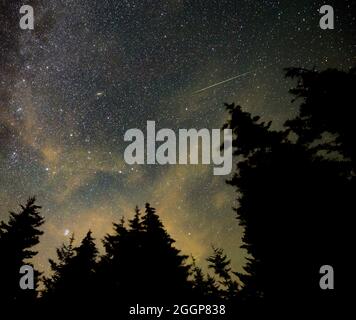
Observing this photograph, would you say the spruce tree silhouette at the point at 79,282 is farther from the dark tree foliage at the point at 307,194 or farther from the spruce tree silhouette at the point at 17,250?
the dark tree foliage at the point at 307,194

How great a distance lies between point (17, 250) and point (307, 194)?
16971 millimetres

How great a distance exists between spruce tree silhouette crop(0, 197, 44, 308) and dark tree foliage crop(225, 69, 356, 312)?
1354cm

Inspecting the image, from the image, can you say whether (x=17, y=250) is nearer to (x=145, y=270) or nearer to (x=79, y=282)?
(x=79, y=282)

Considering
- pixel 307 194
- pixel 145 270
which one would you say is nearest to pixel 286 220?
pixel 307 194

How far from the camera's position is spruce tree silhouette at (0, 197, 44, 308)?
53.4 feet

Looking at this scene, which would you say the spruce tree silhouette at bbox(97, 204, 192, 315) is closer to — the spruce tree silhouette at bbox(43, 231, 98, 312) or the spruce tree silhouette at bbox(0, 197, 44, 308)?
the spruce tree silhouette at bbox(43, 231, 98, 312)

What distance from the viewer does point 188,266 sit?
58.6 feet

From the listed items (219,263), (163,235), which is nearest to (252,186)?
(163,235)

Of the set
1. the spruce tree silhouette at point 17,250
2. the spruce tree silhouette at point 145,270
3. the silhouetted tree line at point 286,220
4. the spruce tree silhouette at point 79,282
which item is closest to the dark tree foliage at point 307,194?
the silhouetted tree line at point 286,220

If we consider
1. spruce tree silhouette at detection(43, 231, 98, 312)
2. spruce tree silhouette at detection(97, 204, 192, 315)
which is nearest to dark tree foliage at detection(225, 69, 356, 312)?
spruce tree silhouette at detection(97, 204, 192, 315)

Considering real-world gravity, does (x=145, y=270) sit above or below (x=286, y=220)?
below

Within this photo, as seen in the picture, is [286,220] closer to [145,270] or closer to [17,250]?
[145,270]

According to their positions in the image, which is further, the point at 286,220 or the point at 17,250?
the point at 17,250

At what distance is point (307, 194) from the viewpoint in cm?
1087
